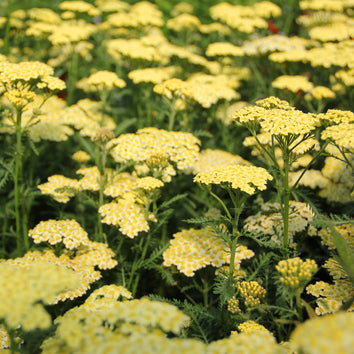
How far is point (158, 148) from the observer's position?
3.30m

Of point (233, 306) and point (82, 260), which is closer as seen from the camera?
point (233, 306)

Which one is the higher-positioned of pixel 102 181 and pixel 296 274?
pixel 296 274

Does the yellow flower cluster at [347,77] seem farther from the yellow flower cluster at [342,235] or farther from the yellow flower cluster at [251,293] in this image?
the yellow flower cluster at [251,293]

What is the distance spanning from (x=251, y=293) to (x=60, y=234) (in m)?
1.32

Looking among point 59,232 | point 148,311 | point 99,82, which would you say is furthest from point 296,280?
point 99,82

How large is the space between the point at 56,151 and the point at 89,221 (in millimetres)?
1137

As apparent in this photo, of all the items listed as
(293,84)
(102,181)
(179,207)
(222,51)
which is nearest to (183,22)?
(222,51)

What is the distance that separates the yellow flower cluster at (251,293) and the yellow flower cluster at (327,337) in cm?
95

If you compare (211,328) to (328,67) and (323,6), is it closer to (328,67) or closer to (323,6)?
(328,67)

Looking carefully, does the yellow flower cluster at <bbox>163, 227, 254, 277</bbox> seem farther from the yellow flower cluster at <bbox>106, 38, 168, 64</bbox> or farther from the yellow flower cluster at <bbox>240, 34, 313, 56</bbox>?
the yellow flower cluster at <bbox>240, 34, 313, 56</bbox>

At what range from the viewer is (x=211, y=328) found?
266 centimetres

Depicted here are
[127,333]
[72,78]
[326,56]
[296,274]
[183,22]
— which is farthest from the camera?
[183,22]

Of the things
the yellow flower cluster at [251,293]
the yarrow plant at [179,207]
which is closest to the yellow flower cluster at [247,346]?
the yarrow plant at [179,207]

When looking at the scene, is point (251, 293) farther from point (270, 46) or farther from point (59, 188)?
point (270, 46)
